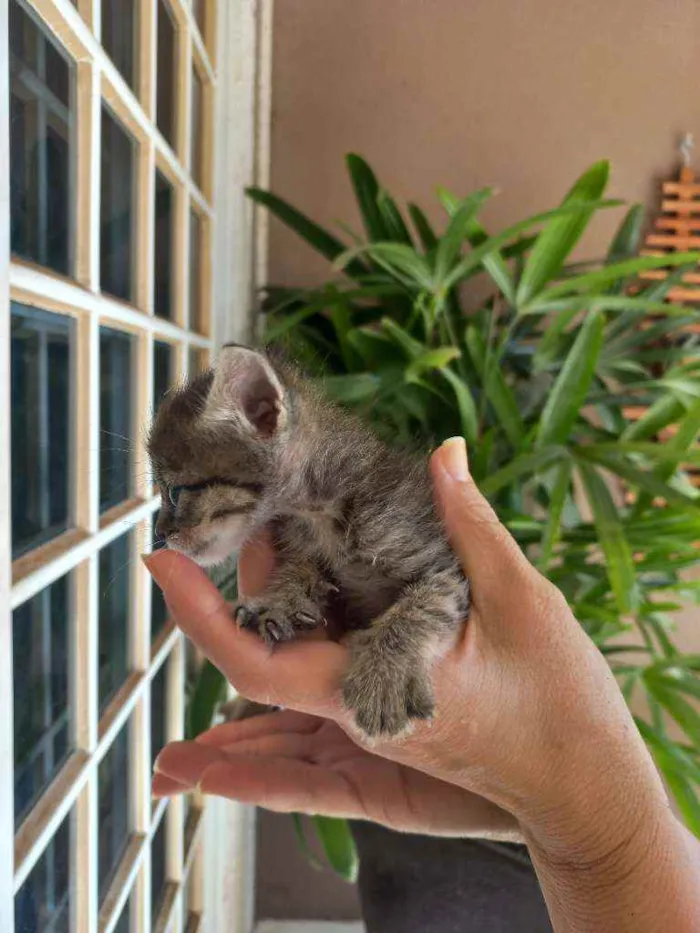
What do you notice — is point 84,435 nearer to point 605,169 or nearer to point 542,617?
point 542,617

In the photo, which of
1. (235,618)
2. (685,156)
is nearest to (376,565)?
(235,618)

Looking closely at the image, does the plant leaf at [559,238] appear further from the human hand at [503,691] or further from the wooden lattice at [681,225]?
the human hand at [503,691]

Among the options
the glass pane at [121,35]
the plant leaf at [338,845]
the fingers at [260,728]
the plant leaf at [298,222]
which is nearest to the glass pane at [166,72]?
the glass pane at [121,35]

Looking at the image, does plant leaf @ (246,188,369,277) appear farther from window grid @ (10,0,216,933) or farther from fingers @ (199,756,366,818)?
fingers @ (199,756,366,818)

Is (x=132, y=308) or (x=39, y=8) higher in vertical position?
(x=39, y=8)

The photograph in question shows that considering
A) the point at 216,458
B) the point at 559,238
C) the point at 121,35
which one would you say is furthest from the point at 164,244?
the point at 559,238

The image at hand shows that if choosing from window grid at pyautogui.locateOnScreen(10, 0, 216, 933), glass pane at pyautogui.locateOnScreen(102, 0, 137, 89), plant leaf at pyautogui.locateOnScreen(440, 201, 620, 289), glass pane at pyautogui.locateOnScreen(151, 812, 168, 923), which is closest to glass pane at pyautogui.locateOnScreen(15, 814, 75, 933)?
window grid at pyautogui.locateOnScreen(10, 0, 216, 933)
